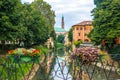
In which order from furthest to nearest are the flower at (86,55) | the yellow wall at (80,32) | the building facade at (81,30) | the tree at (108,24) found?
the yellow wall at (80,32) → the building facade at (81,30) → the tree at (108,24) → the flower at (86,55)

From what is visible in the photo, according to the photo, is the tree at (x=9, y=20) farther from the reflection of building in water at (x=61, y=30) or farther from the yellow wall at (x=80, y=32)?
the reflection of building in water at (x=61, y=30)

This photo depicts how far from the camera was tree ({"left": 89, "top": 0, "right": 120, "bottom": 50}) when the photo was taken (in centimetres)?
A: 3375

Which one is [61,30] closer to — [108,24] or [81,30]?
[81,30]

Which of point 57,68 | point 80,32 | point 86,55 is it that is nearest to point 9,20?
point 86,55

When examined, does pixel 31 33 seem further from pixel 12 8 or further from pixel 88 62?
pixel 88 62

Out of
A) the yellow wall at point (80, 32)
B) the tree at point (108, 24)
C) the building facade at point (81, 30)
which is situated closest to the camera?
the tree at point (108, 24)

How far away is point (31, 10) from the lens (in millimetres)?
53031

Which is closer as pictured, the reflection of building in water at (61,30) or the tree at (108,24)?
the tree at (108,24)

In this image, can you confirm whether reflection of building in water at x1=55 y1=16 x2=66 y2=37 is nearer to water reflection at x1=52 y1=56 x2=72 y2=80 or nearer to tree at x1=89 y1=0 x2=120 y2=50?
tree at x1=89 y1=0 x2=120 y2=50

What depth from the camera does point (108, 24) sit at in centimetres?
3419

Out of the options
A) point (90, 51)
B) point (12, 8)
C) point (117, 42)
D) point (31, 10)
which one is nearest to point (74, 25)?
point (31, 10)

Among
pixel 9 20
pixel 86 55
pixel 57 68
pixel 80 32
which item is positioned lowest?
pixel 57 68

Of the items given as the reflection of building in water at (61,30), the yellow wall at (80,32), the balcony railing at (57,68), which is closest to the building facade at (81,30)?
the yellow wall at (80,32)

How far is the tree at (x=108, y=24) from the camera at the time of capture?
3375 cm
